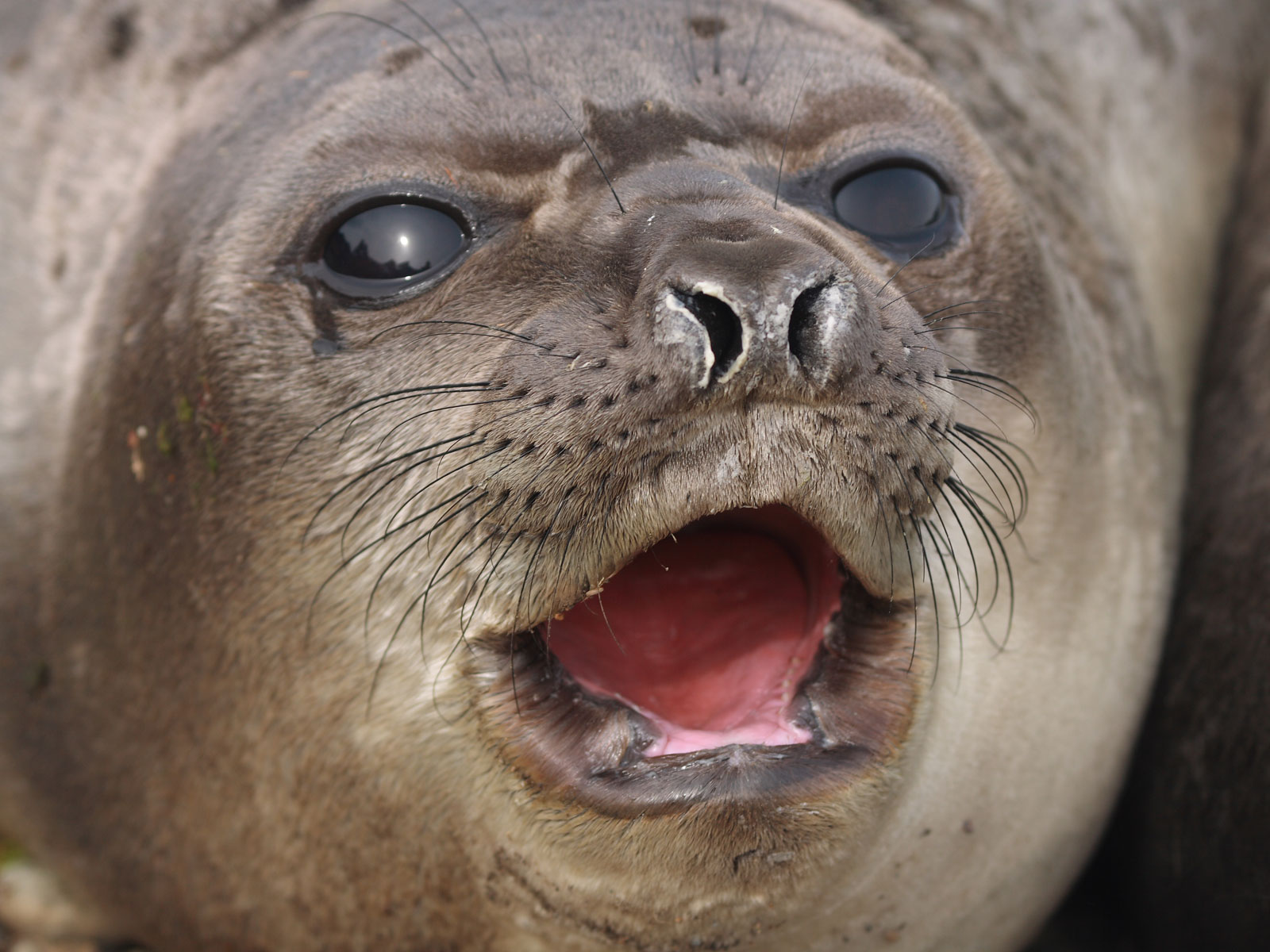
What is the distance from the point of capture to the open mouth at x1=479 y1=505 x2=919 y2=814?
8.26ft

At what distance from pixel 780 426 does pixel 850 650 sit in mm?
544

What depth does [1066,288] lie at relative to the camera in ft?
11.4

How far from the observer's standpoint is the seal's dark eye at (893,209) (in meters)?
3.05

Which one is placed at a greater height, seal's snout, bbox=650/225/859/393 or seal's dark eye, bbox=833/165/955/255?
seal's dark eye, bbox=833/165/955/255

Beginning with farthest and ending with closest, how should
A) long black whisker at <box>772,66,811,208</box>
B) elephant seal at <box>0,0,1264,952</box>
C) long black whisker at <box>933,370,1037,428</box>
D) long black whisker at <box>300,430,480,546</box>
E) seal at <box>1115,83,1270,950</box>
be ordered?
seal at <box>1115,83,1270,950</box> < long black whisker at <box>772,66,811,208</box> < long black whisker at <box>933,370,1037,428</box> < long black whisker at <box>300,430,480,546</box> < elephant seal at <box>0,0,1264,952</box>

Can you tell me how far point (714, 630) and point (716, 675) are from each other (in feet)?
0.34

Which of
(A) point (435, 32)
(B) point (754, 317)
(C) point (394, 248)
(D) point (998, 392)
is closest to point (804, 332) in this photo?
(B) point (754, 317)

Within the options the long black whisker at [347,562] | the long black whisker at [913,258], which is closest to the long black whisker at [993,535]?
the long black whisker at [913,258]

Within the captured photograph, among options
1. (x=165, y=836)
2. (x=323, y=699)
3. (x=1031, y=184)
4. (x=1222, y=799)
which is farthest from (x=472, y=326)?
(x=1222, y=799)

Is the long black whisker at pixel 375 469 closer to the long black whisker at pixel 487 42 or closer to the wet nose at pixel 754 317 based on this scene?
the wet nose at pixel 754 317

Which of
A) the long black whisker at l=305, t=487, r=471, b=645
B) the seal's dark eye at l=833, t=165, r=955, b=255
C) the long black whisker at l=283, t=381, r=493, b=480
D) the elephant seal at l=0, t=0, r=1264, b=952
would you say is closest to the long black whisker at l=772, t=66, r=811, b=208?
the elephant seal at l=0, t=0, r=1264, b=952

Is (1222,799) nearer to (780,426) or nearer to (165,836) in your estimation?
(780,426)

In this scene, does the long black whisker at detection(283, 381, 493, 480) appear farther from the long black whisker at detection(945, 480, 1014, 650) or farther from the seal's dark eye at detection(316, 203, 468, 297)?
the long black whisker at detection(945, 480, 1014, 650)

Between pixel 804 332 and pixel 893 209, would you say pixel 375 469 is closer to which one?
pixel 804 332
